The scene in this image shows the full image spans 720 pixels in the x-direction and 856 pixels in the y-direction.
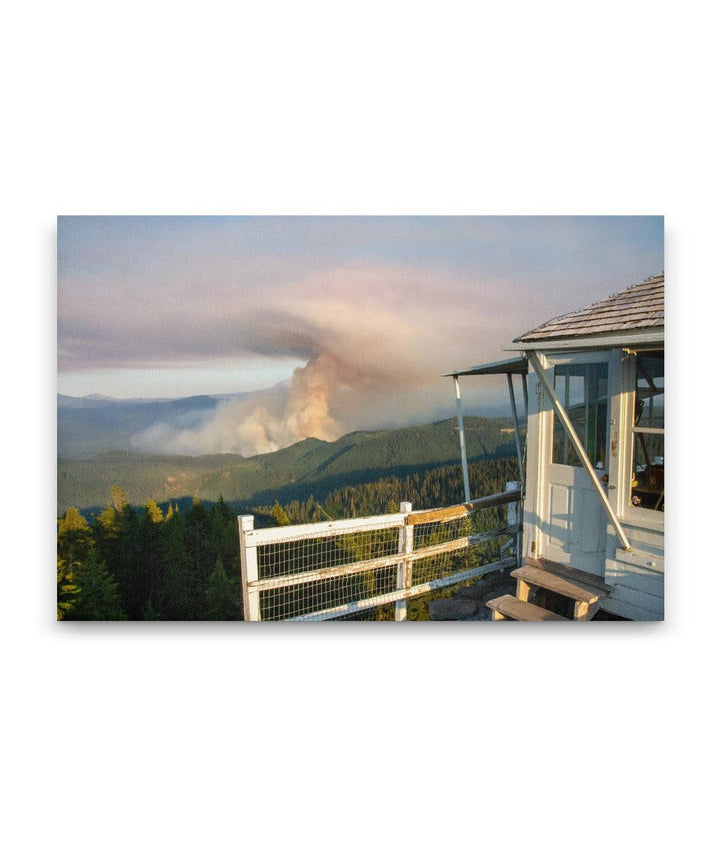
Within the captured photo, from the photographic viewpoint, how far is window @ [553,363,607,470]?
2.98 metres

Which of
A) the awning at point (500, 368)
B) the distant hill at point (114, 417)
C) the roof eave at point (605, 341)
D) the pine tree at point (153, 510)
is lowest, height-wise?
the pine tree at point (153, 510)

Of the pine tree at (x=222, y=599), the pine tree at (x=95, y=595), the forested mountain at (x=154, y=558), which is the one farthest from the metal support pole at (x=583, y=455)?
the pine tree at (x=95, y=595)

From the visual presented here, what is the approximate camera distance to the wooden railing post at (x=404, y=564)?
3.24 metres

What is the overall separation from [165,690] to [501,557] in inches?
75.7

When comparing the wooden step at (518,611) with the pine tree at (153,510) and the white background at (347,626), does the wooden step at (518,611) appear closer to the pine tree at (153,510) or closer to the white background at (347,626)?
the white background at (347,626)

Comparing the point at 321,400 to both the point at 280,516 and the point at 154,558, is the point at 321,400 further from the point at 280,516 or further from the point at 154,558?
the point at 154,558

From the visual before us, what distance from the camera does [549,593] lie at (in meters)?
3.12

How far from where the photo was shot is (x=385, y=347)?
304 centimetres

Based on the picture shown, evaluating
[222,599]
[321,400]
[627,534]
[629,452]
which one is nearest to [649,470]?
[629,452]

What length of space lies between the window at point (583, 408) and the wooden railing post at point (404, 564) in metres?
0.85

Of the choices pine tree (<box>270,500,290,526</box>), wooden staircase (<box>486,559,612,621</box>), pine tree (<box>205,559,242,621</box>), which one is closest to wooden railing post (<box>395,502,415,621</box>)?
wooden staircase (<box>486,559,612,621</box>)

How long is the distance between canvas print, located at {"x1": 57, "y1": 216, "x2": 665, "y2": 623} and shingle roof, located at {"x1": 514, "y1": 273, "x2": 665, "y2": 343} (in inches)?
0.8
